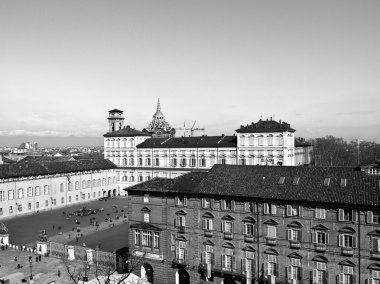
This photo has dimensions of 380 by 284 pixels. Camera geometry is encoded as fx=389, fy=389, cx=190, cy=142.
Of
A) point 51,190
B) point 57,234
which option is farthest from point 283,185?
point 51,190

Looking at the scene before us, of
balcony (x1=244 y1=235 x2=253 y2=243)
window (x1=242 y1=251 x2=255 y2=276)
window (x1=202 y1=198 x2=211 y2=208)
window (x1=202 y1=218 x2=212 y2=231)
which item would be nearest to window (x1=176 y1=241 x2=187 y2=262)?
window (x1=202 y1=218 x2=212 y2=231)

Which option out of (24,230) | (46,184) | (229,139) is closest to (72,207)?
(46,184)

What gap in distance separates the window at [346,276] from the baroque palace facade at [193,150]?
5110cm

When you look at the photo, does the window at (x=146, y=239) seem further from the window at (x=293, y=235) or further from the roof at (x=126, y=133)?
the roof at (x=126, y=133)

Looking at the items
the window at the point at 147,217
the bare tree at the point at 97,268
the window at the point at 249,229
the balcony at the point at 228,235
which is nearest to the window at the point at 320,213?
the window at the point at 249,229

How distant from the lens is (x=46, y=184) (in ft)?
282

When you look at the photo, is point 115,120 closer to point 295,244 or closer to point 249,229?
point 249,229

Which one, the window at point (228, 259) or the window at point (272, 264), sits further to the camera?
the window at point (228, 259)

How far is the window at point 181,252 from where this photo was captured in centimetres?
4353

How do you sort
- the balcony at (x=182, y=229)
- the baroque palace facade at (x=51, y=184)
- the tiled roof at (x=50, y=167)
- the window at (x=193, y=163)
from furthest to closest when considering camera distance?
the window at (x=193, y=163) → the tiled roof at (x=50, y=167) → the baroque palace facade at (x=51, y=184) → the balcony at (x=182, y=229)

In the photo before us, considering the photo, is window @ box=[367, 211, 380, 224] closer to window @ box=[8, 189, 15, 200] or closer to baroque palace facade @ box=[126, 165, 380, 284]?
baroque palace facade @ box=[126, 165, 380, 284]

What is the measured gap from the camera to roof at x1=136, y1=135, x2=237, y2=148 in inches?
3740

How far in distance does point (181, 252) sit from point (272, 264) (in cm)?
1045

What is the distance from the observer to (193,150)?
98.3 metres
